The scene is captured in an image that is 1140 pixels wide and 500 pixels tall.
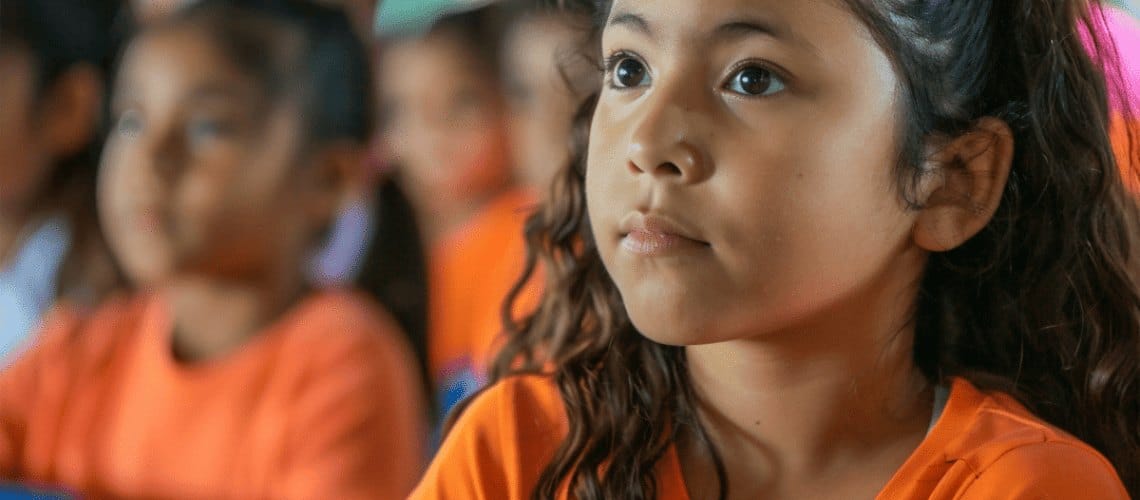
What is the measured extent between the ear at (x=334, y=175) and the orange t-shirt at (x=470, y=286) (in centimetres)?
24

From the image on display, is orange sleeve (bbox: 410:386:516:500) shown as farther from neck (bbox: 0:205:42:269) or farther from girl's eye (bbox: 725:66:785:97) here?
neck (bbox: 0:205:42:269)

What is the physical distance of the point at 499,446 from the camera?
2.83 feet

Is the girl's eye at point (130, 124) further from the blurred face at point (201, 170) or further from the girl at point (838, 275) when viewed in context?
the girl at point (838, 275)

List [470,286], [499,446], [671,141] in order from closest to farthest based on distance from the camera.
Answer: [671,141]
[499,446]
[470,286]

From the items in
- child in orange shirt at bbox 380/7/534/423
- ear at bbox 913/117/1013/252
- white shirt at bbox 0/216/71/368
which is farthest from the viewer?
child in orange shirt at bbox 380/7/534/423

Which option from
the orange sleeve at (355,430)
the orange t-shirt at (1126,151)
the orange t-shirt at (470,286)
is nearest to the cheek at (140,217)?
the orange sleeve at (355,430)

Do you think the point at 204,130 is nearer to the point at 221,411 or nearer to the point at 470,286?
the point at 221,411

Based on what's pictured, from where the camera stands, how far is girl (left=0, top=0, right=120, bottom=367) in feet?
6.70

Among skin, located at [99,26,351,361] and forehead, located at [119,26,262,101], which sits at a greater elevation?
forehead, located at [119,26,262,101]

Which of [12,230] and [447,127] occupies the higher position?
[447,127]

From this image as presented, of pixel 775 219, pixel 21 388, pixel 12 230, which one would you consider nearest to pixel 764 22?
pixel 775 219

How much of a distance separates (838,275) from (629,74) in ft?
0.60

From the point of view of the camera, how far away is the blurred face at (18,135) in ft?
6.72

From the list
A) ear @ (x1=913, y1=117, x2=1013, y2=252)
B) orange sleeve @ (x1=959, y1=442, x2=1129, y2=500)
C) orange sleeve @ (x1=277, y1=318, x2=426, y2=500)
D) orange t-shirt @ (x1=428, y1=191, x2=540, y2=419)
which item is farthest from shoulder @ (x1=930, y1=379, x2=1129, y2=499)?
orange t-shirt @ (x1=428, y1=191, x2=540, y2=419)
